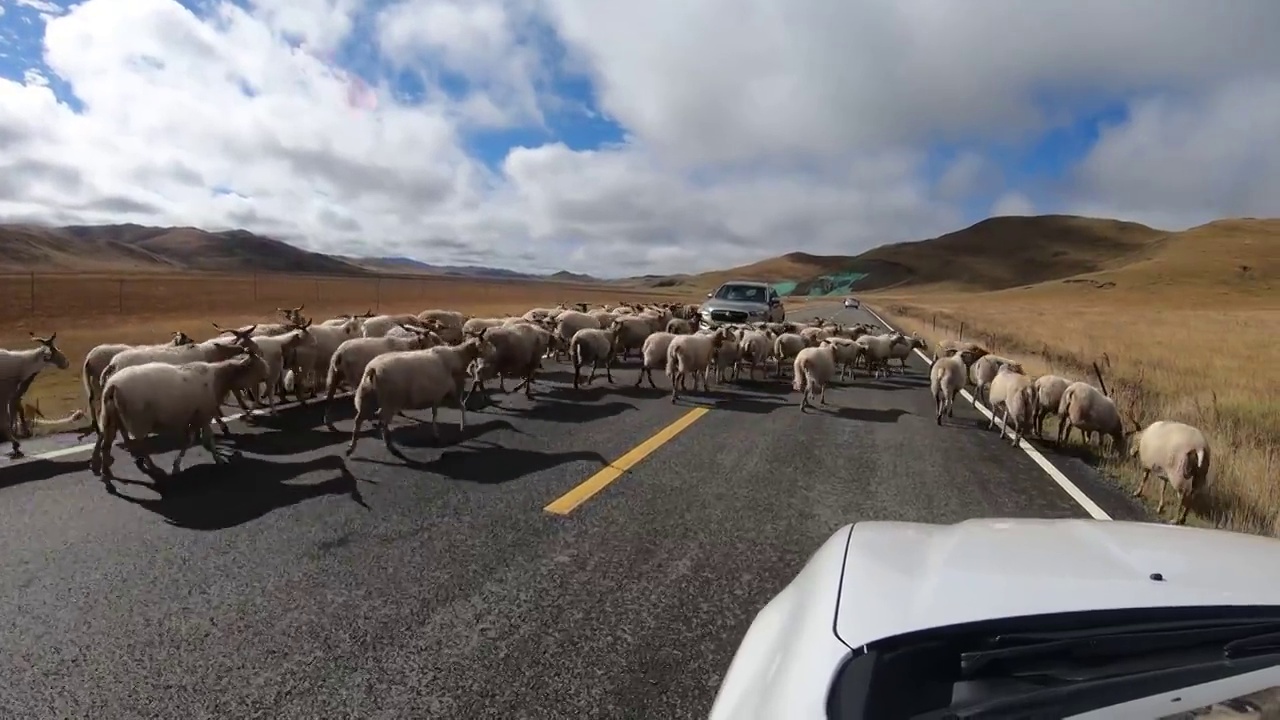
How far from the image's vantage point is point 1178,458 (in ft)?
24.3

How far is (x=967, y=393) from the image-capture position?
16.2 meters

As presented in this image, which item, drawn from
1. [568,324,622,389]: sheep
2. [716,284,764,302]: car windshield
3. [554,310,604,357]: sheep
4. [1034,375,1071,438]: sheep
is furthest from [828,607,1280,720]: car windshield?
[716,284,764,302]: car windshield

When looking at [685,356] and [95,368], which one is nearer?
[95,368]

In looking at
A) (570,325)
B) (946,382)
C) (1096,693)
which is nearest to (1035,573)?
(1096,693)

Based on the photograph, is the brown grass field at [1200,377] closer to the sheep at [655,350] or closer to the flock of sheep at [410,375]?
the flock of sheep at [410,375]

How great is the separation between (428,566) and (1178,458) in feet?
24.0

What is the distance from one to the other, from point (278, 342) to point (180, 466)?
4.54m

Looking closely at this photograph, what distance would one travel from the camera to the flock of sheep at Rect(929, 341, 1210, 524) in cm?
736

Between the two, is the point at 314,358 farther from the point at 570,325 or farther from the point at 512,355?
the point at 570,325

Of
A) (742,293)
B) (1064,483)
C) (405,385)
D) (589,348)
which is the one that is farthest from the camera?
(742,293)

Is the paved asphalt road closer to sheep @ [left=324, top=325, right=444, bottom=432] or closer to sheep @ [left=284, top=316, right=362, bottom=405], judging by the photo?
sheep @ [left=324, top=325, right=444, bottom=432]

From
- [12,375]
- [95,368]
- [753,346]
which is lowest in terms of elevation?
[12,375]

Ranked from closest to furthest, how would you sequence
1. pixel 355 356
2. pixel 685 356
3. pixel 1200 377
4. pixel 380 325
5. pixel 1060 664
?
pixel 1060 664 → pixel 355 356 → pixel 685 356 → pixel 380 325 → pixel 1200 377

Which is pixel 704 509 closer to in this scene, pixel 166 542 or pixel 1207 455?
pixel 166 542
